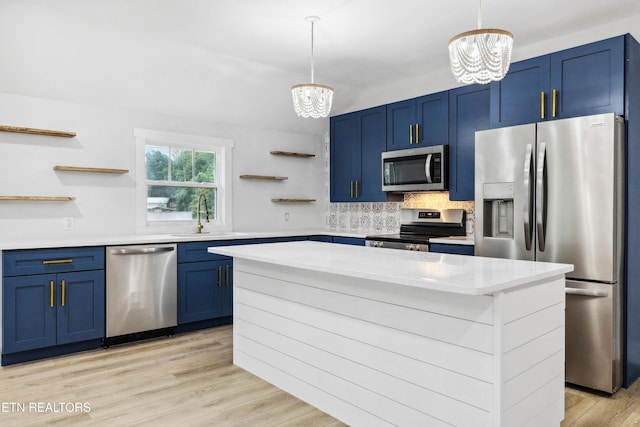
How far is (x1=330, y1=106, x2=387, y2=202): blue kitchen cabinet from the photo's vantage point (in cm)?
507

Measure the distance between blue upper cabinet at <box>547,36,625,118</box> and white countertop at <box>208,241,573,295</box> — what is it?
1370 mm

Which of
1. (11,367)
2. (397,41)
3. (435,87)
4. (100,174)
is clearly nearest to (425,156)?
(435,87)

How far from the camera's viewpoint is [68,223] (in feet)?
13.3

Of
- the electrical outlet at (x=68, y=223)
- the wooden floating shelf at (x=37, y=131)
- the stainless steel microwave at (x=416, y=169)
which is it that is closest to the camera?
the wooden floating shelf at (x=37, y=131)

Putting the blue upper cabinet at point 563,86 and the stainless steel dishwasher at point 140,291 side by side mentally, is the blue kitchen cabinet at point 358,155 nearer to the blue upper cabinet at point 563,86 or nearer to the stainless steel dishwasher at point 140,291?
the blue upper cabinet at point 563,86

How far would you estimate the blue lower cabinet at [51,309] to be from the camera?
Result: 11.0ft

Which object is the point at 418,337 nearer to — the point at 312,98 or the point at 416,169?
the point at 312,98

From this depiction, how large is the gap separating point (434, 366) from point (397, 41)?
111 inches

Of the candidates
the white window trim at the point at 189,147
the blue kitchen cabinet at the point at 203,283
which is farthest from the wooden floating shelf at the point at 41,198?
the blue kitchen cabinet at the point at 203,283

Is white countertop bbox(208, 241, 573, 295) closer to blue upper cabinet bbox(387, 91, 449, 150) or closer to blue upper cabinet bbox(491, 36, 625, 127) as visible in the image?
blue upper cabinet bbox(491, 36, 625, 127)

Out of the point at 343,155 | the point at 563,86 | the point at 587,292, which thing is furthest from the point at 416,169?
the point at 587,292

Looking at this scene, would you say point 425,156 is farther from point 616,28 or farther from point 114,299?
point 114,299

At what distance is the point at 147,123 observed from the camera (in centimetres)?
451

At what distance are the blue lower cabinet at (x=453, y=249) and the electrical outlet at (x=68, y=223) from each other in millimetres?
3256
